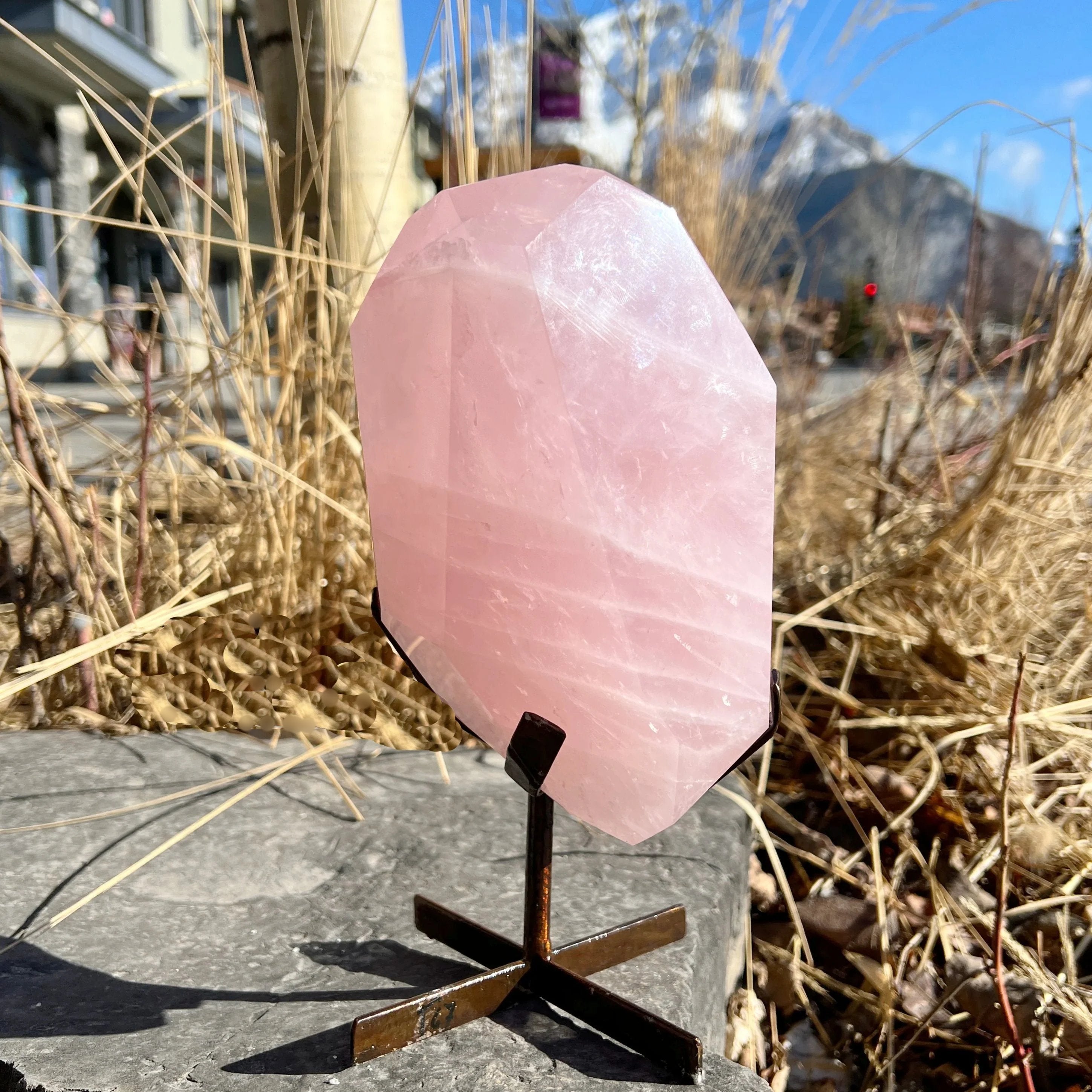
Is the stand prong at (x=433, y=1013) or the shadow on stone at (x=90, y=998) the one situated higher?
the stand prong at (x=433, y=1013)

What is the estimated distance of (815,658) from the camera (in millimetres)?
1192

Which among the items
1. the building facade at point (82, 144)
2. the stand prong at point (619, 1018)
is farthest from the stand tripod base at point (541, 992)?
the building facade at point (82, 144)

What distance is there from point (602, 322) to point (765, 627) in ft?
0.58

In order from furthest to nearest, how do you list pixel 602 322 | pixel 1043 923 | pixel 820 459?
pixel 820 459 < pixel 1043 923 < pixel 602 322

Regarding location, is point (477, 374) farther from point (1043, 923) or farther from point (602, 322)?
point (1043, 923)

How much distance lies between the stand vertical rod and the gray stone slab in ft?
0.14

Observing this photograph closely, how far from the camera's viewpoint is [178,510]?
113 centimetres

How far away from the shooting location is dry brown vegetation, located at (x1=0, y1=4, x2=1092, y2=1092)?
79 cm

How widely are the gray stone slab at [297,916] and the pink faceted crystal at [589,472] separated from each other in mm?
174

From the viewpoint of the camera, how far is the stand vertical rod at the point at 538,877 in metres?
0.53

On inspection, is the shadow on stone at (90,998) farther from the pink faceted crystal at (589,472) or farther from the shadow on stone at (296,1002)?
the pink faceted crystal at (589,472)

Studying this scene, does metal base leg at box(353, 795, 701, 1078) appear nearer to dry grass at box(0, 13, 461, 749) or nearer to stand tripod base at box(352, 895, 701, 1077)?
stand tripod base at box(352, 895, 701, 1077)

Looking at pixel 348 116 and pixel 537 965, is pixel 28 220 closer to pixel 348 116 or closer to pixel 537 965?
pixel 348 116

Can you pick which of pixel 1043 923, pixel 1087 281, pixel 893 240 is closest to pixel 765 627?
pixel 1043 923
